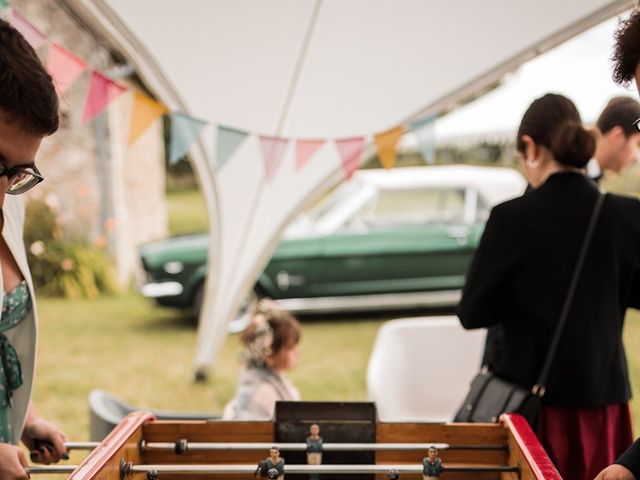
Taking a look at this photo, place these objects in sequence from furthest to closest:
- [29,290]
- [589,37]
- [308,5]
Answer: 1. [589,37]
2. [308,5]
3. [29,290]

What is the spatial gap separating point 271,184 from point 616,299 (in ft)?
8.77

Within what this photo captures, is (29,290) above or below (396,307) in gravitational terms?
below

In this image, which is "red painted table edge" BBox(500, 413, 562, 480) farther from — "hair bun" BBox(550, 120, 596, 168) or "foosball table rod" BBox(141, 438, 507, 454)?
"hair bun" BBox(550, 120, 596, 168)

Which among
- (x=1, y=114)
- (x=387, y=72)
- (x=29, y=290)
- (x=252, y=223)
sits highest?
(x=387, y=72)

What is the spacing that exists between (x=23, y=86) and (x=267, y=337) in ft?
7.48

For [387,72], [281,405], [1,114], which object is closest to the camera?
[1,114]

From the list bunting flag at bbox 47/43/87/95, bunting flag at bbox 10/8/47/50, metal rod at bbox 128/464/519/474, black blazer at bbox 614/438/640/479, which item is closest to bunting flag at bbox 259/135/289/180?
bunting flag at bbox 47/43/87/95

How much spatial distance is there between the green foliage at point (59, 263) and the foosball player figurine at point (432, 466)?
7899 mm

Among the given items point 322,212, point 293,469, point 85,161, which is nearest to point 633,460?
point 293,469

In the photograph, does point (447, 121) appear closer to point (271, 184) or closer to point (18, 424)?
point (271, 184)

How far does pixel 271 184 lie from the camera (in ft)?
16.0

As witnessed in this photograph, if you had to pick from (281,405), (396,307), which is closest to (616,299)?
(281,405)

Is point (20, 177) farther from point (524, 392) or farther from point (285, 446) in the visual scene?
point (524, 392)

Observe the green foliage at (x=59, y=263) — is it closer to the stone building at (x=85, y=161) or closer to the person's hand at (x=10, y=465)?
the stone building at (x=85, y=161)
